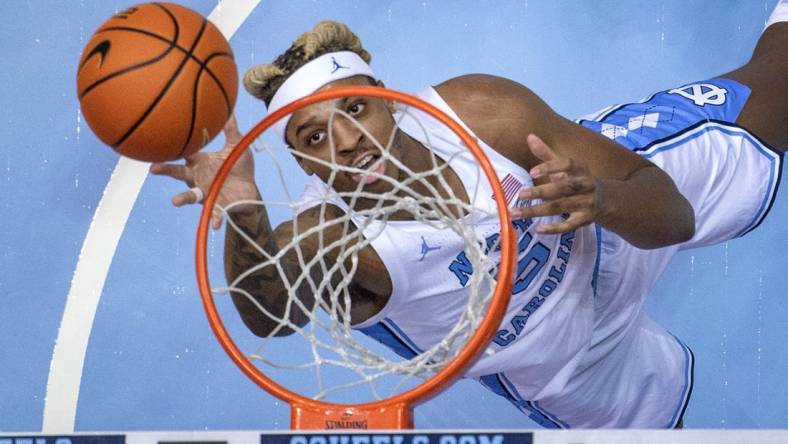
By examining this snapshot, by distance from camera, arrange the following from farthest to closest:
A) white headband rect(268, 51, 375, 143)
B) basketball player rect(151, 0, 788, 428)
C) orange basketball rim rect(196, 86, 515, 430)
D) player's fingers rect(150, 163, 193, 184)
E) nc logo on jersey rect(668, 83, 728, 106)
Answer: nc logo on jersey rect(668, 83, 728, 106) → white headband rect(268, 51, 375, 143) → basketball player rect(151, 0, 788, 428) → player's fingers rect(150, 163, 193, 184) → orange basketball rim rect(196, 86, 515, 430)

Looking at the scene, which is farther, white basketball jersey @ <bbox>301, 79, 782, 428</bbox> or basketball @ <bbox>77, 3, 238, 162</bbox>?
white basketball jersey @ <bbox>301, 79, 782, 428</bbox>

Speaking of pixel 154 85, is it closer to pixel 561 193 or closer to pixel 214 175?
pixel 214 175

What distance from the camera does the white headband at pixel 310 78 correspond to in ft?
8.79

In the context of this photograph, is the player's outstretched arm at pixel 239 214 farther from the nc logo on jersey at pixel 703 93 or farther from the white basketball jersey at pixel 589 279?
the nc logo on jersey at pixel 703 93

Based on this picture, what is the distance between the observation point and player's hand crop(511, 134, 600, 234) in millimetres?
2242

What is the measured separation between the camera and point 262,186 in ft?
12.1

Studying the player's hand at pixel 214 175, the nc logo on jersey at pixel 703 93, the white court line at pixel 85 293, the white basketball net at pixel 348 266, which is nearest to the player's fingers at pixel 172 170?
the player's hand at pixel 214 175

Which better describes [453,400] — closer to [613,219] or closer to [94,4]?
[613,219]

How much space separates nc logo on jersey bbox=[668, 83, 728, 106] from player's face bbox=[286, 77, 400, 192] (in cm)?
102

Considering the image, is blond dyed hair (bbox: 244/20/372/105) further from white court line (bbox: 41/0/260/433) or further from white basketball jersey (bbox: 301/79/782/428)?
white court line (bbox: 41/0/260/433)

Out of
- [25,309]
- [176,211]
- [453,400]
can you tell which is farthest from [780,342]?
[25,309]

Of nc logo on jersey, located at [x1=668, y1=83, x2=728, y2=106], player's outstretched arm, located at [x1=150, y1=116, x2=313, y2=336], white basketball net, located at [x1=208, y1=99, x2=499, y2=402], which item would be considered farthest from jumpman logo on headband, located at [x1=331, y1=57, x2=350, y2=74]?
nc logo on jersey, located at [x1=668, y1=83, x2=728, y2=106]

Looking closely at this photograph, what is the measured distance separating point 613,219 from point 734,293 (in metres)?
1.55

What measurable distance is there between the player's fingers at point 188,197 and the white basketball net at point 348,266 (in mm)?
66
